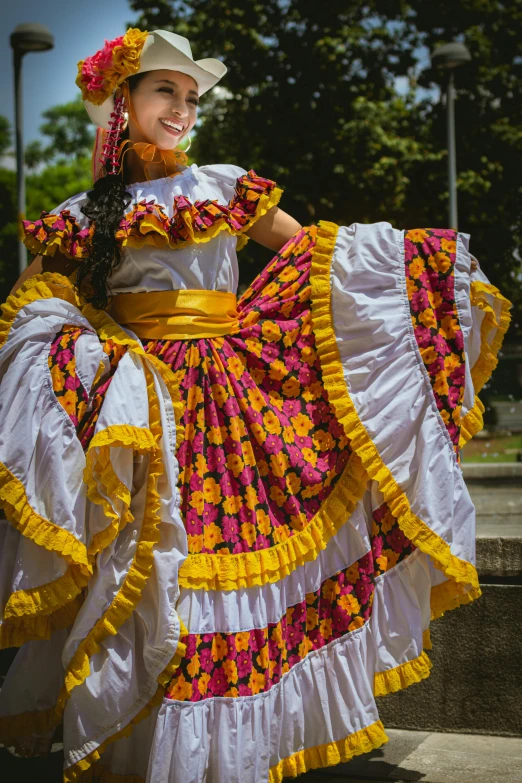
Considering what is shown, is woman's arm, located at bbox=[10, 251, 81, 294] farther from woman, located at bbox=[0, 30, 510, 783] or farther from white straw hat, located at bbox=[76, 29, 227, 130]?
white straw hat, located at bbox=[76, 29, 227, 130]

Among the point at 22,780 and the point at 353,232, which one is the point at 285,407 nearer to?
the point at 353,232

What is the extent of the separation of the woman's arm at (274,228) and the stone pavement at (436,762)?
172cm

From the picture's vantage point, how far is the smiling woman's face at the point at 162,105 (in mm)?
2896

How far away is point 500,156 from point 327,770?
14844mm

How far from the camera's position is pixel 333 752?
2.52 meters

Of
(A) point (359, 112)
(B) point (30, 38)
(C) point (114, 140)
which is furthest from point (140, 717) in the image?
(A) point (359, 112)

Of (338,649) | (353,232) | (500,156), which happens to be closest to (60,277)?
(353,232)

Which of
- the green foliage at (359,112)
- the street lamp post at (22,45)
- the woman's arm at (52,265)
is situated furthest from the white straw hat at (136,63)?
the green foliage at (359,112)

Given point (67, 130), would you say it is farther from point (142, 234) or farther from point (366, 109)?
point (142, 234)

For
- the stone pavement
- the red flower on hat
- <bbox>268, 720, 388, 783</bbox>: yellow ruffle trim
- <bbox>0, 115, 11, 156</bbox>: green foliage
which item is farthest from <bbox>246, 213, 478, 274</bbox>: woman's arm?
<bbox>0, 115, 11, 156</bbox>: green foliage

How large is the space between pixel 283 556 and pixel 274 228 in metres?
1.08

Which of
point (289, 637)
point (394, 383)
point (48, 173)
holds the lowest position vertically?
point (289, 637)

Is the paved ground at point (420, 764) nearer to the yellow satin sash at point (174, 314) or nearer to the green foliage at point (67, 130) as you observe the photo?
the yellow satin sash at point (174, 314)

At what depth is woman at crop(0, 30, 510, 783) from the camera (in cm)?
241
